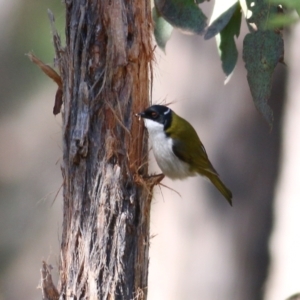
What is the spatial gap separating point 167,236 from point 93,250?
91.3 inches

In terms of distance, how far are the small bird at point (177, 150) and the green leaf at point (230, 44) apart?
1.87ft

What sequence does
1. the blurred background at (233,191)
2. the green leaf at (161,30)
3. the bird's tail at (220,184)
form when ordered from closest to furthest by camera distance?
the green leaf at (161,30)
the bird's tail at (220,184)
the blurred background at (233,191)

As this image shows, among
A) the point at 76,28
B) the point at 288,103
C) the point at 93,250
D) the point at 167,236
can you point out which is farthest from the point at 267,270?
the point at 76,28

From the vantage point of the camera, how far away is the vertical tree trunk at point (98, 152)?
2.55 meters

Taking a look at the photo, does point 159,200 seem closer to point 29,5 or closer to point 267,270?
point 267,270

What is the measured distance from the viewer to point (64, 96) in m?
2.63

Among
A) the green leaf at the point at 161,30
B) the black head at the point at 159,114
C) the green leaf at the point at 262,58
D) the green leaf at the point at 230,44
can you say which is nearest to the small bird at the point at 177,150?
the black head at the point at 159,114

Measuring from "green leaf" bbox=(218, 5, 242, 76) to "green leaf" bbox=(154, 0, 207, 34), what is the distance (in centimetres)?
21

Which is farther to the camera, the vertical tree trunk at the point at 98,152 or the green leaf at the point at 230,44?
the green leaf at the point at 230,44

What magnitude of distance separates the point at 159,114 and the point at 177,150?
0.36 m

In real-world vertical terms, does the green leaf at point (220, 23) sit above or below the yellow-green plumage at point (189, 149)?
above

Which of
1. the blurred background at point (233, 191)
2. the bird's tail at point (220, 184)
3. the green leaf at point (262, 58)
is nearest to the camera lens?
the green leaf at point (262, 58)

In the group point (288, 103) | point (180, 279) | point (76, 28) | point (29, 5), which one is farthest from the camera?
point (29, 5)

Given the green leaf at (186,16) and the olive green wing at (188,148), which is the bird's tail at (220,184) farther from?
the green leaf at (186,16)
